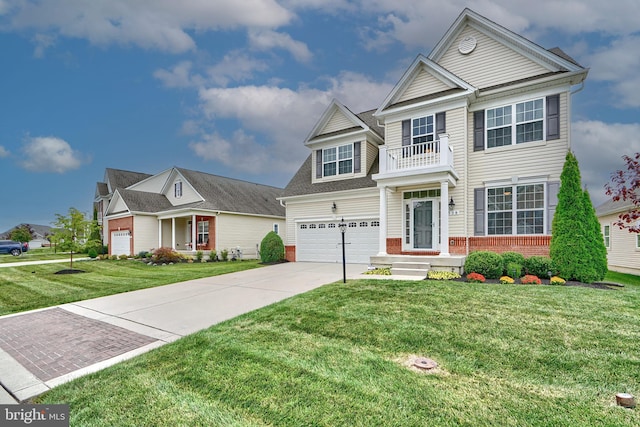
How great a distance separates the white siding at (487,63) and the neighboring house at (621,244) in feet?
29.8

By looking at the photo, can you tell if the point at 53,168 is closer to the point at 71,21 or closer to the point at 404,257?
the point at 71,21

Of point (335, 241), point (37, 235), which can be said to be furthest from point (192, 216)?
point (37, 235)

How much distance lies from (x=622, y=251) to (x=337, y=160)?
54.2ft

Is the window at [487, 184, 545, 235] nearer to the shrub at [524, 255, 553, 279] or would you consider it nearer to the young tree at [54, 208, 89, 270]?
the shrub at [524, 255, 553, 279]

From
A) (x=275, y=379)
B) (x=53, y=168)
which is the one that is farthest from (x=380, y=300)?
(x=53, y=168)

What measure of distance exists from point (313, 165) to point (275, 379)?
14.1 meters

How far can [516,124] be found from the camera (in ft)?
36.0

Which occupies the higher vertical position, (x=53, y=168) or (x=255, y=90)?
(x=255, y=90)

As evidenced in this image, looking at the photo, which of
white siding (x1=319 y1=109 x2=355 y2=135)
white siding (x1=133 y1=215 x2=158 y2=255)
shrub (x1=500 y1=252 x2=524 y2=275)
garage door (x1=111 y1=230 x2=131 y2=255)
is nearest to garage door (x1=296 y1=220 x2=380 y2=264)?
white siding (x1=319 y1=109 x2=355 y2=135)

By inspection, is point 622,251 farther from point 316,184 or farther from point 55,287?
point 55,287

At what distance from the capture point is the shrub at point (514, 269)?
8.93 metres

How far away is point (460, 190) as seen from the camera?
38.1ft

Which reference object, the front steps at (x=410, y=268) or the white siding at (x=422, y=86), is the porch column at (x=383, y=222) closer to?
the front steps at (x=410, y=268)

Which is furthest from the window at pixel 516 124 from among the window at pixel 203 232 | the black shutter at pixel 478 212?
the window at pixel 203 232
